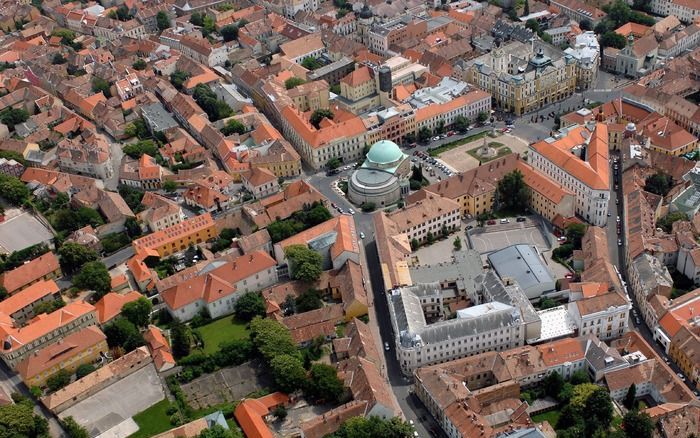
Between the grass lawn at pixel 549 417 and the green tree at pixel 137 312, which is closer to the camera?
the grass lawn at pixel 549 417

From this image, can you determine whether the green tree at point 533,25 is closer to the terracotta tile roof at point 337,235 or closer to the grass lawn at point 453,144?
the grass lawn at point 453,144

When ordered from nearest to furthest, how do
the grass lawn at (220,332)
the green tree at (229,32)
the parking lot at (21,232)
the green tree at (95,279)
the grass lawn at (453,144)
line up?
the grass lawn at (220,332), the green tree at (95,279), the parking lot at (21,232), the grass lawn at (453,144), the green tree at (229,32)

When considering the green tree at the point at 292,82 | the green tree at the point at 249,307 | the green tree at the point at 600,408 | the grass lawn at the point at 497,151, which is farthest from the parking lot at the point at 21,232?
the green tree at the point at 600,408

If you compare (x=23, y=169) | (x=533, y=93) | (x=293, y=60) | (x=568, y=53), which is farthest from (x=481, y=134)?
(x=23, y=169)

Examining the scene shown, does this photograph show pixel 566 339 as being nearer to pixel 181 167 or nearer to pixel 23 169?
pixel 181 167

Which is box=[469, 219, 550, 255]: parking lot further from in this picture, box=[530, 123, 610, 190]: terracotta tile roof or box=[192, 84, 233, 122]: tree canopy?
box=[192, 84, 233, 122]: tree canopy

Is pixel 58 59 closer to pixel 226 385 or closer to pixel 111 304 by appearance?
pixel 111 304
